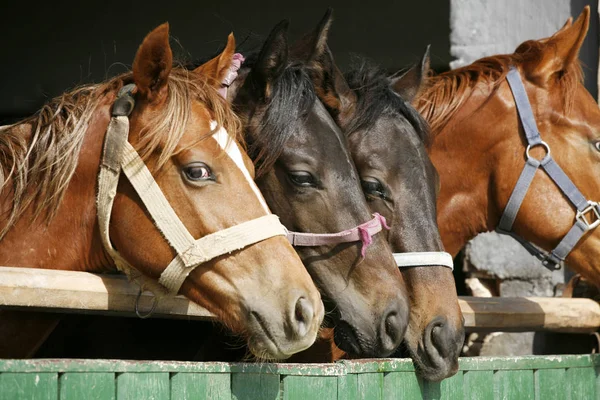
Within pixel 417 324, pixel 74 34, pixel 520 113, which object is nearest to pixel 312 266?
pixel 417 324

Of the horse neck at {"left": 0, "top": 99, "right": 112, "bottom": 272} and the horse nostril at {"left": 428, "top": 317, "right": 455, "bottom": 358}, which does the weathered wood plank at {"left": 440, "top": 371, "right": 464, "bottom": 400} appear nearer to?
the horse nostril at {"left": 428, "top": 317, "right": 455, "bottom": 358}

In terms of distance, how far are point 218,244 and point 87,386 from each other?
1.86 feet

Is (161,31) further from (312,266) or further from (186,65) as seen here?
(312,266)

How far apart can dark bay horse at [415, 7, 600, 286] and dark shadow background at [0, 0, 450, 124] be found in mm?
1758

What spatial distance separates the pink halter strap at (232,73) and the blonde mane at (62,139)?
195mm


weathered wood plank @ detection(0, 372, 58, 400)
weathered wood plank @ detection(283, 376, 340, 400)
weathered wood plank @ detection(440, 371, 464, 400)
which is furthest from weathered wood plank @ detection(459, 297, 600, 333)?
weathered wood plank @ detection(0, 372, 58, 400)

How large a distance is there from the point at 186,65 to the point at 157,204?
2.51 ft

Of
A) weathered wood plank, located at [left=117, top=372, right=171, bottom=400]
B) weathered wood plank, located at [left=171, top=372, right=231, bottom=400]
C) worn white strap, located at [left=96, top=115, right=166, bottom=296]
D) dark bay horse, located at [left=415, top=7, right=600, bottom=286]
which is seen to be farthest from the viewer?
dark bay horse, located at [left=415, top=7, right=600, bottom=286]

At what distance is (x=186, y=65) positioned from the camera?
2959 mm

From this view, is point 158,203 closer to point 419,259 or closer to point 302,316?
point 302,316

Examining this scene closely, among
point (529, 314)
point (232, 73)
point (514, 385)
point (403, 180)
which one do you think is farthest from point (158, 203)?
point (529, 314)

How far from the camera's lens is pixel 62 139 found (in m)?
2.49

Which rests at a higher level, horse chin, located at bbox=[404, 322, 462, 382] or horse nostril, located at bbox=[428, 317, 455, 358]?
horse nostril, located at bbox=[428, 317, 455, 358]

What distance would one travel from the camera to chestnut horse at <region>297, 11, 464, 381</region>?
2838 millimetres
